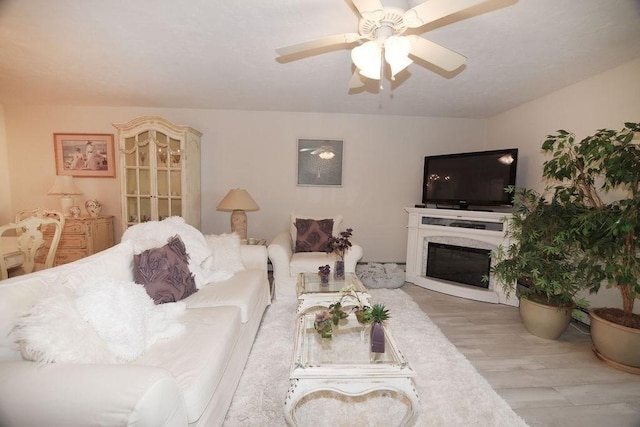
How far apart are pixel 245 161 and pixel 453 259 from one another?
3.16 meters

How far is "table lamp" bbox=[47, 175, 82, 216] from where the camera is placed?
3492mm

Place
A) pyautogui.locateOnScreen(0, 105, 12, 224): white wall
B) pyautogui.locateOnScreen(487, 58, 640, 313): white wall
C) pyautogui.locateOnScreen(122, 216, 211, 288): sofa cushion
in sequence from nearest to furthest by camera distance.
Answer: pyautogui.locateOnScreen(122, 216, 211, 288): sofa cushion
pyautogui.locateOnScreen(487, 58, 640, 313): white wall
pyautogui.locateOnScreen(0, 105, 12, 224): white wall

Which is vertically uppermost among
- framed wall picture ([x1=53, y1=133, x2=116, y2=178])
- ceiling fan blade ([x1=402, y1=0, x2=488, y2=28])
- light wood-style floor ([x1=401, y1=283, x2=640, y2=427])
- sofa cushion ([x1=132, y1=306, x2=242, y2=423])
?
ceiling fan blade ([x1=402, y1=0, x2=488, y2=28])

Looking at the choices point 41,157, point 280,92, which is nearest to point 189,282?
point 280,92

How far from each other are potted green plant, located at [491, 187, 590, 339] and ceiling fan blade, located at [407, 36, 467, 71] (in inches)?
61.1

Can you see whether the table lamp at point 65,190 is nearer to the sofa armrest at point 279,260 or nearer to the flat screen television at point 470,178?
the sofa armrest at point 279,260

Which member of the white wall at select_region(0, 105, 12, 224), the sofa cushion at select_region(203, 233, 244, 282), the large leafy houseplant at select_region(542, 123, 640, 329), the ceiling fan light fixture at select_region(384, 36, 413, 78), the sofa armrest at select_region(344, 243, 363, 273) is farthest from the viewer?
the white wall at select_region(0, 105, 12, 224)

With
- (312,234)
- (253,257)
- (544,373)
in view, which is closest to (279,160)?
(312,234)

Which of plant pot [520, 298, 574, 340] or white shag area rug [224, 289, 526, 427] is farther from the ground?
plant pot [520, 298, 574, 340]

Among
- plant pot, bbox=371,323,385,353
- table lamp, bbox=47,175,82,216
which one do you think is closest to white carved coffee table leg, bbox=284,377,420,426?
plant pot, bbox=371,323,385,353

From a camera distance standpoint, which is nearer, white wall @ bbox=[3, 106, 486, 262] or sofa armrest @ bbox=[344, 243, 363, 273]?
sofa armrest @ bbox=[344, 243, 363, 273]

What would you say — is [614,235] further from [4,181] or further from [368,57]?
[4,181]

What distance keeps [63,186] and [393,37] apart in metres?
4.33

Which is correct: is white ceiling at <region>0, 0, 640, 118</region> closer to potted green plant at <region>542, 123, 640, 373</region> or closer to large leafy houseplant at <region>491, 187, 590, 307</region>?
potted green plant at <region>542, 123, 640, 373</region>
